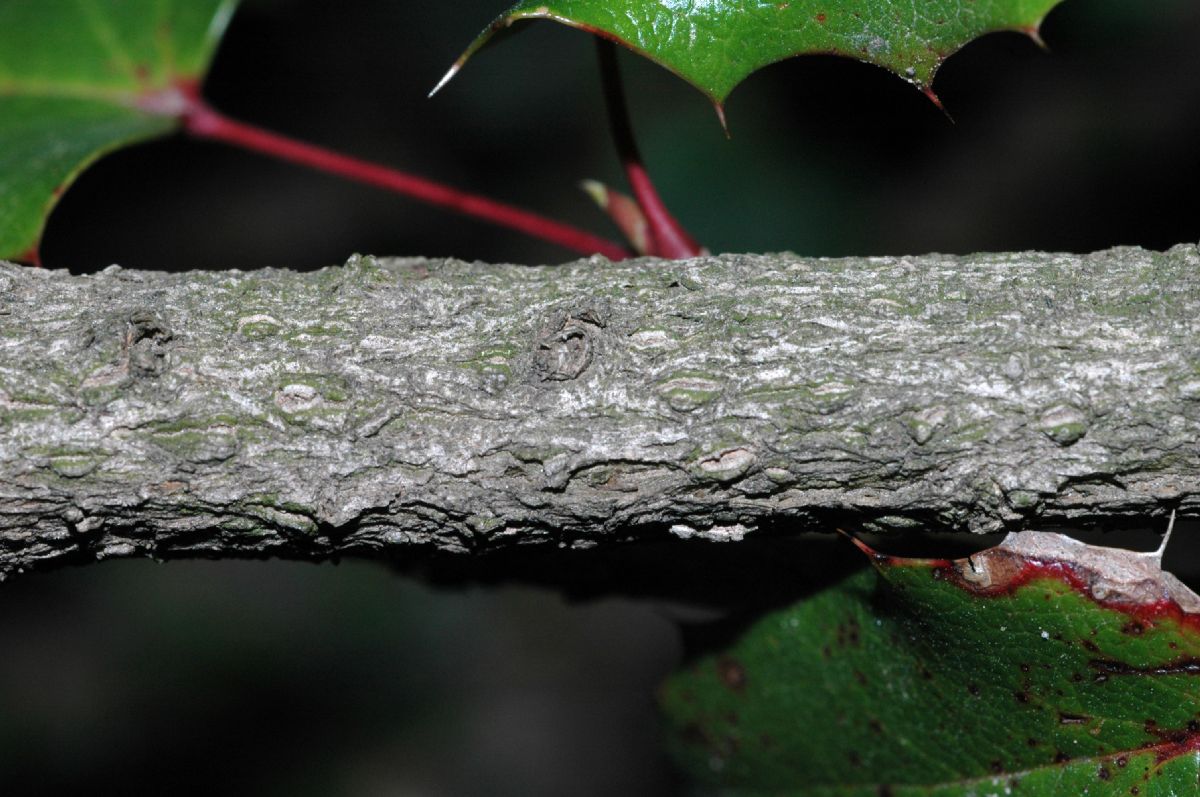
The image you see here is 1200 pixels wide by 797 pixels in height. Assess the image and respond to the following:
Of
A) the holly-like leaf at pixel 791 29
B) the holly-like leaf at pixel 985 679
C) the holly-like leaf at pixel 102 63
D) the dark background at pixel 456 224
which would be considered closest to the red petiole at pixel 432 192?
the holly-like leaf at pixel 102 63

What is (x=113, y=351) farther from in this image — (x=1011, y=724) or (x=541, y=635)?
(x=541, y=635)

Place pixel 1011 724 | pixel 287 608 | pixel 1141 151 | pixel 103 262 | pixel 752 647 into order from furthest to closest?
pixel 287 608 < pixel 103 262 < pixel 1141 151 < pixel 752 647 < pixel 1011 724

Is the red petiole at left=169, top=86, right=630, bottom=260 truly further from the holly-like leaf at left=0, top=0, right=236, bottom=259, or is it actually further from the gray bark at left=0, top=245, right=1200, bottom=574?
the gray bark at left=0, top=245, right=1200, bottom=574

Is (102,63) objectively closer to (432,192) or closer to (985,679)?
(432,192)

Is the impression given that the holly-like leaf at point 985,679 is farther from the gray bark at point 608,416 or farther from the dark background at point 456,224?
the dark background at point 456,224

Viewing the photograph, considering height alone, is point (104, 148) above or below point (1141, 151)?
below

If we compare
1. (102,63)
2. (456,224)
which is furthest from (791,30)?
(456,224)

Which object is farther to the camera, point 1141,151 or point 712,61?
point 1141,151

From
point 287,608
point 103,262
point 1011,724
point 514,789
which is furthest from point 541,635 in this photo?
point 1011,724
